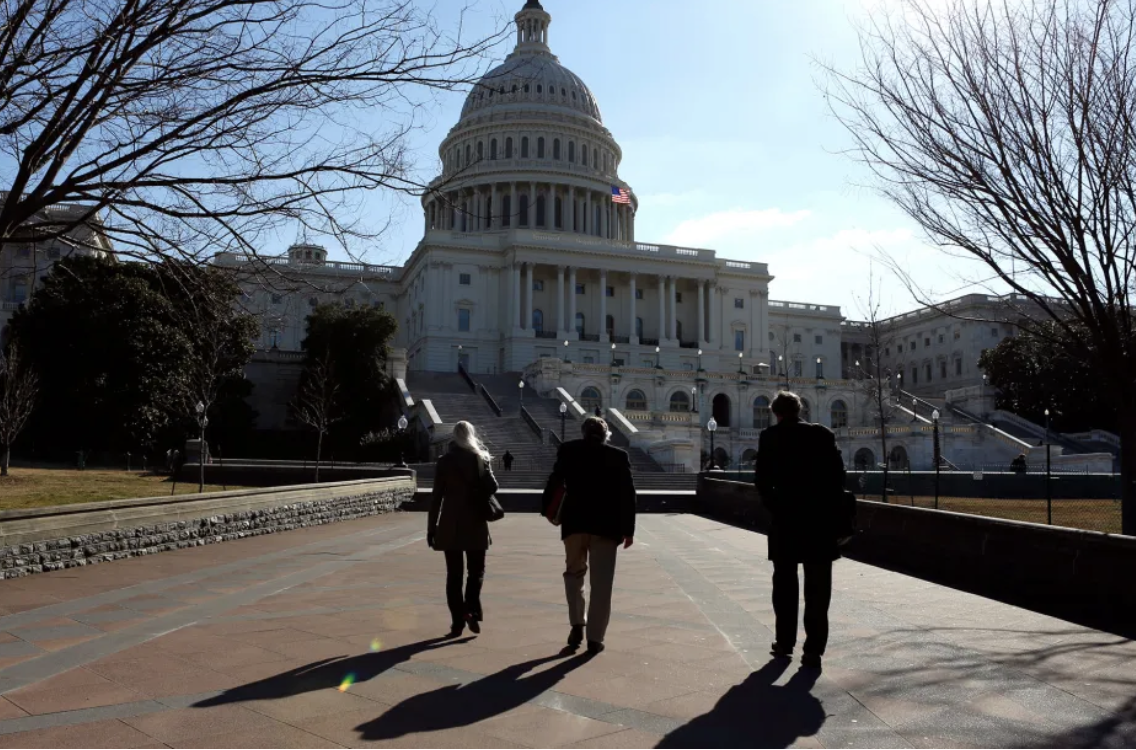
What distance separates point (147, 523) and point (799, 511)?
1121 cm

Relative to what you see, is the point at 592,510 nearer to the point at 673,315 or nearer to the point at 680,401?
the point at 680,401

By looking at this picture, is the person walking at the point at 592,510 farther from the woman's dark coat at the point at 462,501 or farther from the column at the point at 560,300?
the column at the point at 560,300

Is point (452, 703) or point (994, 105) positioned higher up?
point (994, 105)

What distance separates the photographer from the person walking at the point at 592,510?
7.75m

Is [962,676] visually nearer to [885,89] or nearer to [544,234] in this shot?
[885,89]

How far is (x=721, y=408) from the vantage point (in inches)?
2667

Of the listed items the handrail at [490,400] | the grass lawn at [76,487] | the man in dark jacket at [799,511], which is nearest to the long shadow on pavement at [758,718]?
the man in dark jacket at [799,511]

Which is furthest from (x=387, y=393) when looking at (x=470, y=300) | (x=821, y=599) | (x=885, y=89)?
(x=821, y=599)

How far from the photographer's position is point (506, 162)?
322 feet

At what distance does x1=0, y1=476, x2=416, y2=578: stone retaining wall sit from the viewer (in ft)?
39.4

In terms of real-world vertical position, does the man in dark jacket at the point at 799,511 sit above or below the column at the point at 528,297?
below

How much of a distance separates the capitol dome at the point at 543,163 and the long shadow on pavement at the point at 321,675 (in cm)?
8740

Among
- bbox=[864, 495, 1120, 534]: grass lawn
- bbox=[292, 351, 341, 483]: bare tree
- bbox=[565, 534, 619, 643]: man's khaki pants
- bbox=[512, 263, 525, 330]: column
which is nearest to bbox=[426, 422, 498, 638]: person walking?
bbox=[565, 534, 619, 643]: man's khaki pants

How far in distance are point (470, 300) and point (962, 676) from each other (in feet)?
257
